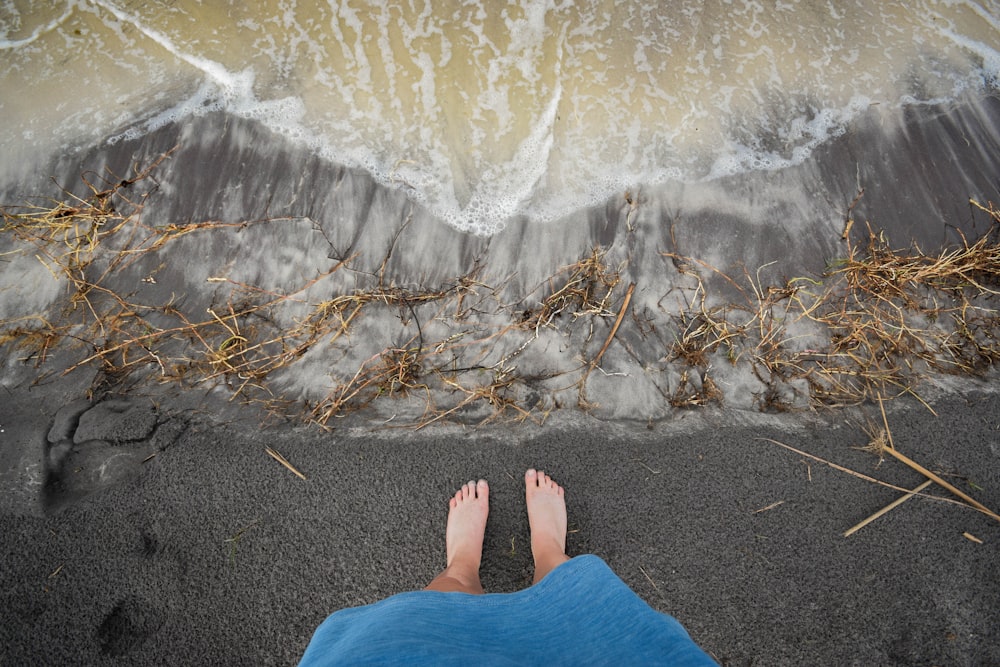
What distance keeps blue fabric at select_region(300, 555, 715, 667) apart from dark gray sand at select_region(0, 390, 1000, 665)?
322 mm

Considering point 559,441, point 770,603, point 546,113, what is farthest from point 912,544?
point 546,113

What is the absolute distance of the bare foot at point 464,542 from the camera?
1.60m

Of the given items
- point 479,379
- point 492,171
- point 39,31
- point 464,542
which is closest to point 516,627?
point 464,542

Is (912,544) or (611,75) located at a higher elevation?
(611,75)

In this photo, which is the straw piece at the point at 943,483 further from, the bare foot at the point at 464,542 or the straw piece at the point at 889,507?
the bare foot at the point at 464,542

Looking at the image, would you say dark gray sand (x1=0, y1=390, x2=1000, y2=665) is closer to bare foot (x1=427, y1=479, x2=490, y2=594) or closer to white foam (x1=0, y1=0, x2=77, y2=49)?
bare foot (x1=427, y1=479, x2=490, y2=594)

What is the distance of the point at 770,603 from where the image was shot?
5.35 feet

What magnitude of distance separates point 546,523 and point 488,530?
201 millimetres

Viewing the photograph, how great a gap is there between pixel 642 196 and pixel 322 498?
72.3 inches

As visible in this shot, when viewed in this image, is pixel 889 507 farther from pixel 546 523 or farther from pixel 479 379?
pixel 479 379

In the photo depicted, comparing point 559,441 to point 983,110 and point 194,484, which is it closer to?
point 194,484

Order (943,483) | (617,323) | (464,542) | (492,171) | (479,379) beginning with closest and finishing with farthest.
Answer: (464,542) < (943,483) < (479,379) < (617,323) < (492,171)

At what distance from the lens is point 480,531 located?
169 centimetres

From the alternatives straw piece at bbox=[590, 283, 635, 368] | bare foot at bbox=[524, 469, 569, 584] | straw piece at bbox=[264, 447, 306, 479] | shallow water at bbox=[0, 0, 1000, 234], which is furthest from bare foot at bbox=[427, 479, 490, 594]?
shallow water at bbox=[0, 0, 1000, 234]
